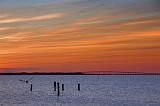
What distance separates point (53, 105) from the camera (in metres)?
65.7

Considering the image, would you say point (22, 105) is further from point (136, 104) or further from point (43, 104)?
point (136, 104)

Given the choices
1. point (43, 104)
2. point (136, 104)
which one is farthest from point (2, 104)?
point (136, 104)

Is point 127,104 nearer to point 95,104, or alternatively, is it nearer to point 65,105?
point 95,104

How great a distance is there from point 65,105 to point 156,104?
16213 millimetres

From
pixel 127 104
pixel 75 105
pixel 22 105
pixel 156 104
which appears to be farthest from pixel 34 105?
pixel 156 104

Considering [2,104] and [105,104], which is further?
[105,104]

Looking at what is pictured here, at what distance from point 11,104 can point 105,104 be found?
54.2 ft

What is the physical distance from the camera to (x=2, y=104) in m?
63.3

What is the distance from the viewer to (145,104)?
220 feet

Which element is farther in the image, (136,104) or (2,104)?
(136,104)

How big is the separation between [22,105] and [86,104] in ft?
38.2

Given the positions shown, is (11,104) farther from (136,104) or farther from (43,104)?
(136,104)

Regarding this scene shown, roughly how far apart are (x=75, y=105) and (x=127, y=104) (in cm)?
957

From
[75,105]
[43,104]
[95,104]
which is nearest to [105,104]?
[95,104]
